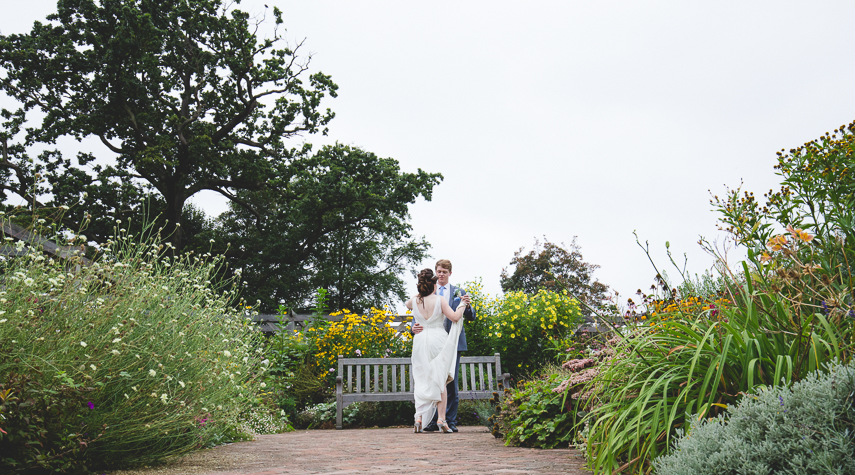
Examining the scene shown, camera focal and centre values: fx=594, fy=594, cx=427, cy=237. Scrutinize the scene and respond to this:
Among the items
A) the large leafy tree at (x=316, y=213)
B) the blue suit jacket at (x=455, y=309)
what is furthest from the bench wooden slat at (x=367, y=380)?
the large leafy tree at (x=316, y=213)

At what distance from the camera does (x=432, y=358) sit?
7.15m

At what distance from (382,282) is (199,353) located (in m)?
22.1

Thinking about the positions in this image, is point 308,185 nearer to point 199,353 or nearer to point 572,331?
point 572,331

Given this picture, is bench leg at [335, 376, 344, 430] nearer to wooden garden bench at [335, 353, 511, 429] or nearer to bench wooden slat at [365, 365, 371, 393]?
wooden garden bench at [335, 353, 511, 429]

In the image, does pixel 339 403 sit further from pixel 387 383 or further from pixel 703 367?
pixel 703 367

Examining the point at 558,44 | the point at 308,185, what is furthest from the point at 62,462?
the point at 308,185

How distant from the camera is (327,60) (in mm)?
21312

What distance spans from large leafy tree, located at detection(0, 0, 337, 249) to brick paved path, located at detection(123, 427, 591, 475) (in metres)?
14.6

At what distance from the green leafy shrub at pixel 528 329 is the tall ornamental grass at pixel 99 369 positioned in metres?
→ 6.94

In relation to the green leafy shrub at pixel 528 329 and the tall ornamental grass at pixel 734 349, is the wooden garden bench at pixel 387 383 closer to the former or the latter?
the green leafy shrub at pixel 528 329

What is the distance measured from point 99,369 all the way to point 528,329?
27.1ft

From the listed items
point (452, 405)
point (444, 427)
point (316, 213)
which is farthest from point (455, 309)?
point (316, 213)

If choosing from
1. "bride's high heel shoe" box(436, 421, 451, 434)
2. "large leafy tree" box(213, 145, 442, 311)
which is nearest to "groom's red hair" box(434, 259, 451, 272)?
"bride's high heel shoe" box(436, 421, 451, 434)

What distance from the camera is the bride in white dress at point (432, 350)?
23.1 ft
